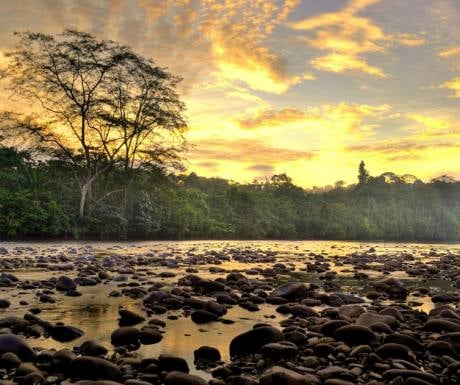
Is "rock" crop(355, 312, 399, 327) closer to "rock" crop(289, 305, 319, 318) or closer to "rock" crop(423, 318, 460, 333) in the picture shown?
"rock" crop(423, 318, 460, 333)

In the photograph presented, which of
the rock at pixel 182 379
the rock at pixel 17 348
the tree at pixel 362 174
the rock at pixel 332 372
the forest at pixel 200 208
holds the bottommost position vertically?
the rock at pixel 332 372

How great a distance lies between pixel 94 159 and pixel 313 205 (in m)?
50.1

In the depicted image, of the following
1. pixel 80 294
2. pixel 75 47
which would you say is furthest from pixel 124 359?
pixel 75 47

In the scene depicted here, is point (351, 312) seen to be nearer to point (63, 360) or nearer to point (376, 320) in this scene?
point (376, 320)

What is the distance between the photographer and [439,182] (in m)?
128

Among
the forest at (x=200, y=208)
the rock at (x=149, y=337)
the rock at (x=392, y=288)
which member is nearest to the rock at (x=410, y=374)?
the rock at (x=149, y=337)

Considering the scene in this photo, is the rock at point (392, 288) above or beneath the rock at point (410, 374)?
beneath

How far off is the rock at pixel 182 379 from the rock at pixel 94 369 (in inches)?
18.5

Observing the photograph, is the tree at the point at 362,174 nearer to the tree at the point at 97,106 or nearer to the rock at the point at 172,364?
the tree at the point at 97,106

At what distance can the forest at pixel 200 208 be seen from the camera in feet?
108

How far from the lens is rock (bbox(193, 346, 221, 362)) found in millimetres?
4449

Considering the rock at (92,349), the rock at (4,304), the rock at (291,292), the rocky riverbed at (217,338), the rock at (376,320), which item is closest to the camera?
the rocky riverbed at (217,338)

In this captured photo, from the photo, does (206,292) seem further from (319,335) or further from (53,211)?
(53,211)

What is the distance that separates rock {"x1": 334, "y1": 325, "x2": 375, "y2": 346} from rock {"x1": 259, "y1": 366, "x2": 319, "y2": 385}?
5.32 feet
